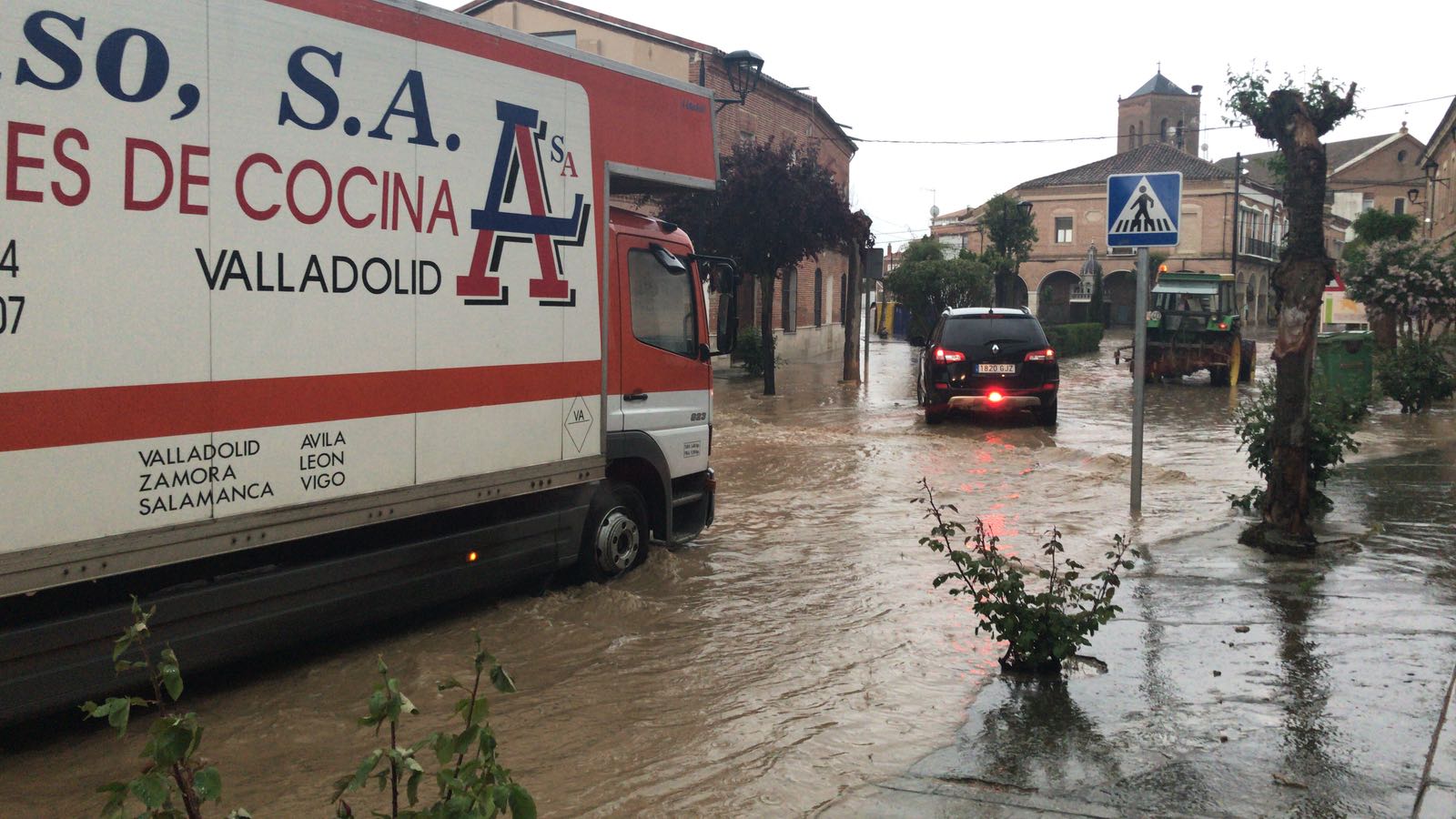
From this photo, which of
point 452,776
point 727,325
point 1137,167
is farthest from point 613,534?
point 1137,167

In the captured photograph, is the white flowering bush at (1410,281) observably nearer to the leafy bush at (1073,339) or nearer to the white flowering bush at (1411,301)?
the white flowering bush at (1411,301)

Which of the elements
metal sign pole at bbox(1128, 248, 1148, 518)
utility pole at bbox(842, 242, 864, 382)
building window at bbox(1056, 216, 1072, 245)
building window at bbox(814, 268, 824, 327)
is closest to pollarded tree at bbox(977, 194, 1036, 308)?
building window at bbox(1056, 216, 1072, 245)

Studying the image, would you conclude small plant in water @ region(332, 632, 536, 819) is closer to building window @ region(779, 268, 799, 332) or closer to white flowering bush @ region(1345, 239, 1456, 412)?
white flowering bush @ region(1345, 239, 1456, 412)

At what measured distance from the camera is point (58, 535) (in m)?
4.08

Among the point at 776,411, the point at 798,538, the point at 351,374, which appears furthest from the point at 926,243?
the point at 351,374

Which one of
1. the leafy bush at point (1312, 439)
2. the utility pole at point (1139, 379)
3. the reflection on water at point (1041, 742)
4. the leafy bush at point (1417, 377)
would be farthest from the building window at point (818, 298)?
the reflection on water at point (1041, 742)

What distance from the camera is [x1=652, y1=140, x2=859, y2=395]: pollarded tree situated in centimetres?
2200

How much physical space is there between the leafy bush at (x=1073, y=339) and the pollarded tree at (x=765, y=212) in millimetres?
14055

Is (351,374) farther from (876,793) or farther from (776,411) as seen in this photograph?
(776,411)

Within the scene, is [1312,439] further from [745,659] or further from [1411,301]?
[1411,301]

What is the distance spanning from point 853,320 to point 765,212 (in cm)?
427

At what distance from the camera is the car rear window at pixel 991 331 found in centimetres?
1562

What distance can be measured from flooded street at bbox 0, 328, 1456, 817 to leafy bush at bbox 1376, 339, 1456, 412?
19.5 ft

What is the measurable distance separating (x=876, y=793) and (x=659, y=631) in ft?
8.07
